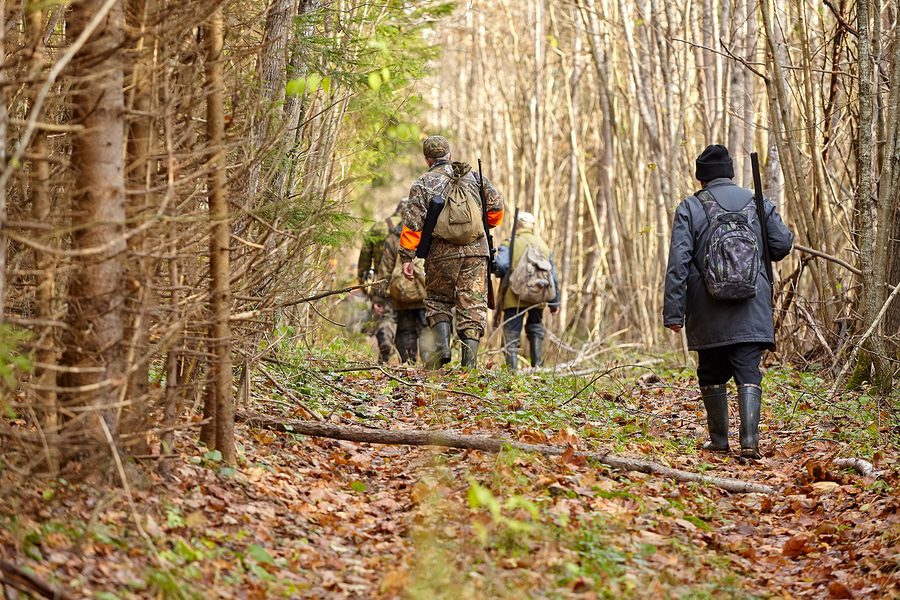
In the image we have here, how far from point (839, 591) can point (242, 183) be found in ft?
10.8

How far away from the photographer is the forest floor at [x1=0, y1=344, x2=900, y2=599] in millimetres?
3504

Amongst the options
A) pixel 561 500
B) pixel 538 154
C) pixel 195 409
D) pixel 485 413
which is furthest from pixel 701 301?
pixel 538 154

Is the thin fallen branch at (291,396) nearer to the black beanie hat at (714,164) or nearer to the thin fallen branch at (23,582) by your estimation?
the black beanie hat at (714,164)

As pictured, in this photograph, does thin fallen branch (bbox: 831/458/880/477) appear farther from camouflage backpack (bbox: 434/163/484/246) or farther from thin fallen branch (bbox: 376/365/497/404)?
camouflage backpack (bbox: 434/163/484/246)

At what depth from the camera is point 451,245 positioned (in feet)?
28.9

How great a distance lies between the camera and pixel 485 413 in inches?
275

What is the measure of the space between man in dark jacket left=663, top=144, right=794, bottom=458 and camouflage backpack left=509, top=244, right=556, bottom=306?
447cm

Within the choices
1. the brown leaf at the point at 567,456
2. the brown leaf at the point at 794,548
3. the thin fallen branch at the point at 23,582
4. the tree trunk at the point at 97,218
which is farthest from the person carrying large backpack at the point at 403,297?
the thin fallen branch at the point at 23,582

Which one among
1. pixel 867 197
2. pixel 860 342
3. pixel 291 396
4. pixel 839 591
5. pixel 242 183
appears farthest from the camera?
pixel 867 197

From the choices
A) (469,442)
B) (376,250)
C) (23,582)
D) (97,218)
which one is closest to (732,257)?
(469,442)

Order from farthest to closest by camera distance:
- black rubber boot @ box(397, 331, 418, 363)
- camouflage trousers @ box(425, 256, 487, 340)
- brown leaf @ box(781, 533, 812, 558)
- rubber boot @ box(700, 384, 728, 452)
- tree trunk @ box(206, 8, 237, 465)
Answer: black rubber boot @ box(397, 331, 418, 363) → camouflage trousers @ box(425, 256, 487, 340) → rubber boot @ box(700, 384, 728, 452) → brown leaf @ box(781, 533, 812, 558) → tree trunk @ box(206, 8, 237, 465)

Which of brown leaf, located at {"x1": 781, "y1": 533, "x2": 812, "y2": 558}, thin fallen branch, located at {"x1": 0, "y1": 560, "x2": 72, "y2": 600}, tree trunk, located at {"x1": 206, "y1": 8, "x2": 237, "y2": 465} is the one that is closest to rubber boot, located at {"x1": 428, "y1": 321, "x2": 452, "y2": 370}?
tree trunk, located at {"x1": 206, "y1": 8, "x2": 237, "y2": 465}

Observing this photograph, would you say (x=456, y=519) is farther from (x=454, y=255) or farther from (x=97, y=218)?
(x=454, y=255)

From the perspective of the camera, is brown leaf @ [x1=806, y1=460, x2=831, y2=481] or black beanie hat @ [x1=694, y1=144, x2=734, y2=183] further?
black beanie hat @ [x1=694, y1=144, x2=734, y2=183]
